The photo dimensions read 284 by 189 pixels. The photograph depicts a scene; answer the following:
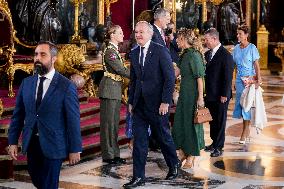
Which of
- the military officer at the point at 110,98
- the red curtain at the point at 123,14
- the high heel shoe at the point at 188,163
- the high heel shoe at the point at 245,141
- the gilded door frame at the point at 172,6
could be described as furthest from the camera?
the gilded door frame at the point at 172,6

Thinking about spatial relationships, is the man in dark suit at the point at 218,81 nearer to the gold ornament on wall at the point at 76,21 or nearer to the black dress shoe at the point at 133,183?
the black dress shoe at the point at 133,183

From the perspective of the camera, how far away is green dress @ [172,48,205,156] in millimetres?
6684

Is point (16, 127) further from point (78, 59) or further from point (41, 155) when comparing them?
point (78, 59)

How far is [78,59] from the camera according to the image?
984 cm

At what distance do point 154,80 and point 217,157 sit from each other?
200 centimetres

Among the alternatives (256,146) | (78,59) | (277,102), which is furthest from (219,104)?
(277,102)

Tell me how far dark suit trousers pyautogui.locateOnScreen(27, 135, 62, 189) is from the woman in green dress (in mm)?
2649

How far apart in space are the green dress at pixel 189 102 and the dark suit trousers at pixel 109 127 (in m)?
0.79

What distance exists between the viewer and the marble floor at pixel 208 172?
6203 millimetres

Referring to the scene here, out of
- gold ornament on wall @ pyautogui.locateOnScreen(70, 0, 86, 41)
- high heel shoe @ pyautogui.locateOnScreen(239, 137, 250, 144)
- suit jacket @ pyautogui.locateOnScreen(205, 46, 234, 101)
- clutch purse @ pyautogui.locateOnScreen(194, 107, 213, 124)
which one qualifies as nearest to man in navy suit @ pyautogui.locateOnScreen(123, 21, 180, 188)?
clutch purse @ pyautogui.locateOnScreen(194, 107, 213, 124)

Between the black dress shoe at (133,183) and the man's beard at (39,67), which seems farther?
the black dress shoe at (133,183)

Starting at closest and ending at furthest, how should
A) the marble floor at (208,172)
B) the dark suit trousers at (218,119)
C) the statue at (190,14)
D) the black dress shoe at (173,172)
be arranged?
the marble floor at (208,172), the black dress shoe at (173,172), the dark suit trousers at (218,119), the statue at (190,14)

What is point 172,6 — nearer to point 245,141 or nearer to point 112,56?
point 245,141

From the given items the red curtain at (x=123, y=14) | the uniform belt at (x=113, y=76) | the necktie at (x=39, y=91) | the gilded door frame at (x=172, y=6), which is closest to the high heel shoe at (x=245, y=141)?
the uniform belt at (x=113, y=76)
